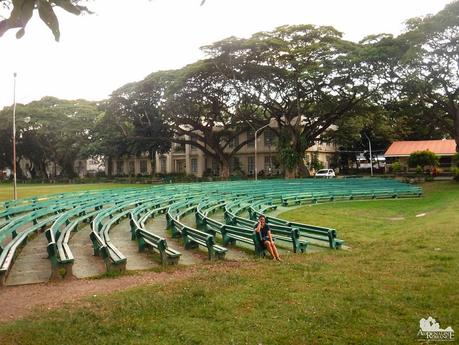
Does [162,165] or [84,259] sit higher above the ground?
[162,165]

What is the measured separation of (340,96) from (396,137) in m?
24.2

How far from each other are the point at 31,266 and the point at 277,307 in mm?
5588

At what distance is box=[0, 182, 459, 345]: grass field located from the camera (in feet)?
17.2

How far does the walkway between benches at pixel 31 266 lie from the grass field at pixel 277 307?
88.9 inches

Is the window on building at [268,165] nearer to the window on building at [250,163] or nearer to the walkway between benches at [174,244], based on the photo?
the window on building at [250,163]

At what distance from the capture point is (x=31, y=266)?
941cm

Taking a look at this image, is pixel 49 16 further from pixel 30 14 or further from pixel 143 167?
pixel 143 167

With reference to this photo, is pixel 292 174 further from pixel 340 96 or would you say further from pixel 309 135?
pixel 340 96

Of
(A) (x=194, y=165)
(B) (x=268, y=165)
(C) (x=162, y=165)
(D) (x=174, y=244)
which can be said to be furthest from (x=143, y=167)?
(D) (x=174, y=244)

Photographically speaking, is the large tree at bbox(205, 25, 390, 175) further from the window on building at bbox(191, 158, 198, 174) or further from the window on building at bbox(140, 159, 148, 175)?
the window on building at bbox(140, 159, 148, 175)

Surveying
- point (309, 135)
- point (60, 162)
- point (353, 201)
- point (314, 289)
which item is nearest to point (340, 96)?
point (309, 135)

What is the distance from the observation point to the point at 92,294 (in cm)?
716

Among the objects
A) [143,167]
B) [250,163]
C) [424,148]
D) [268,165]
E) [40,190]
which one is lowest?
[40,190]

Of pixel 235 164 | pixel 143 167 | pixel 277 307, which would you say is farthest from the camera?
pixel 143 167
